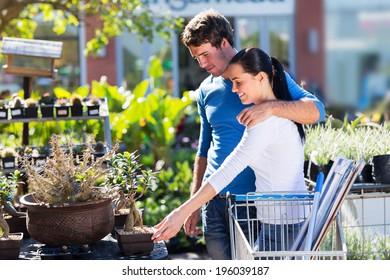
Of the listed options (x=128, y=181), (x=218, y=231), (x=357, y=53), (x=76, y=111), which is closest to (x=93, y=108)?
(x=76, y=111)

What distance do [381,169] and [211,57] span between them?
41.8 inches

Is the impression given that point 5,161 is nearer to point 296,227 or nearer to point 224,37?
point 224,37

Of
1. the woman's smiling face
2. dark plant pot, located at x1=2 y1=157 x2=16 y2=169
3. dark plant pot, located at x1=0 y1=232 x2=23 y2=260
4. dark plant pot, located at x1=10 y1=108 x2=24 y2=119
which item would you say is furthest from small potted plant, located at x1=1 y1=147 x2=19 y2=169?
the woman's smiling face

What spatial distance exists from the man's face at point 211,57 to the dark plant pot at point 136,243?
0.86m

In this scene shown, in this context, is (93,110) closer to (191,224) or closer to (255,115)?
(191,224)

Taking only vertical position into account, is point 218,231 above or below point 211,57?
below

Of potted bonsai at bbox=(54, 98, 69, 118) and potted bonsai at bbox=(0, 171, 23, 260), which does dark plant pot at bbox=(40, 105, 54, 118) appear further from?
potted bonsai at bbox=(0, 171, 23, 260)

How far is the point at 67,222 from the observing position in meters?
2.88

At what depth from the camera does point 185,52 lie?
13.2m

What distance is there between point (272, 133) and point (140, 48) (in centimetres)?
1048

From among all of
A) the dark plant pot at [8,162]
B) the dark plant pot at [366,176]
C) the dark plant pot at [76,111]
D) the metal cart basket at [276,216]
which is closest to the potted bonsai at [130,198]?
the metal cart basket at [276,216]

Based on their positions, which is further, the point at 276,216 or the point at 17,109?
the point at 17,109
